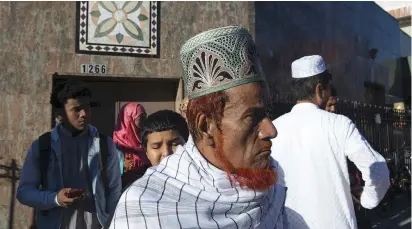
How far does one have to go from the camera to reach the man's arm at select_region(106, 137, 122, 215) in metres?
2.95

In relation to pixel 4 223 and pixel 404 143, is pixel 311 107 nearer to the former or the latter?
pixel 4 223

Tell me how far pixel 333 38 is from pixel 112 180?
9.60 meters

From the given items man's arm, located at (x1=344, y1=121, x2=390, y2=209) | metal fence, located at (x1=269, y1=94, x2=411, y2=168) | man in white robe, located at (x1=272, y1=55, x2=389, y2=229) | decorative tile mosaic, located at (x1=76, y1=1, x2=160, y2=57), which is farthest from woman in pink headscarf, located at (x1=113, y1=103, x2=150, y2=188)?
metal fence, located at (x1=269, y1=94, x2=411, y2=168)

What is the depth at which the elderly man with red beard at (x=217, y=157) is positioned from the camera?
4.06ft

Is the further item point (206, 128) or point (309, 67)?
point (309, 67)

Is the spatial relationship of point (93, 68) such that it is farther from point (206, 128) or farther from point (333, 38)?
point (333, 38)

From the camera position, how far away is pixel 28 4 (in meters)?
5.83

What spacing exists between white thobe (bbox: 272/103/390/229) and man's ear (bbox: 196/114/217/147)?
1069mm

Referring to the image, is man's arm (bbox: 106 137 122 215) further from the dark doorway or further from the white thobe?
the dark doorway

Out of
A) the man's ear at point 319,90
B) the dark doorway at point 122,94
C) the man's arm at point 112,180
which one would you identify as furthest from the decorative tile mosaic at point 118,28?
the man's ear at point 319,90

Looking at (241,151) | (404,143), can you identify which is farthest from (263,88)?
(404,143)

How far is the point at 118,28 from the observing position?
6.22m

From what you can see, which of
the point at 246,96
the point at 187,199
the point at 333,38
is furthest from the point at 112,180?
the point at 333,38

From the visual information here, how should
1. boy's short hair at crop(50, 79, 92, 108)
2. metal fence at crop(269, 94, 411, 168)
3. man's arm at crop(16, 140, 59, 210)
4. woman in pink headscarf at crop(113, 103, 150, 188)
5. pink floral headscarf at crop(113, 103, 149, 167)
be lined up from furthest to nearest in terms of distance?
1. metal fence at crop(269, 94, 411, 168)
2. pink floral headscarf at crop(113, 103, 149, 167)
3. woman in pink headscarf at crop(113, 103, 150, 188)
4. boy's short hair at crop(50, 79, 92, 108)
5. man's arm at crop(16, 140, 59, 210)
